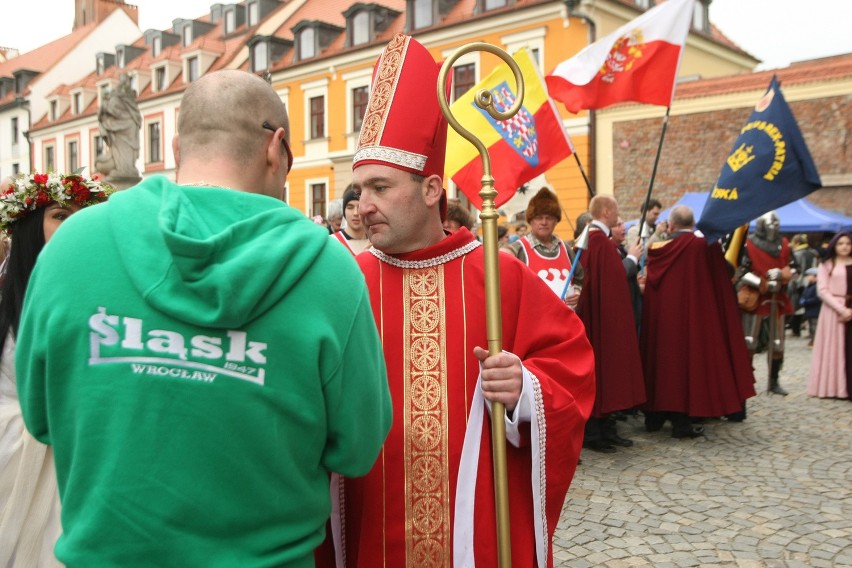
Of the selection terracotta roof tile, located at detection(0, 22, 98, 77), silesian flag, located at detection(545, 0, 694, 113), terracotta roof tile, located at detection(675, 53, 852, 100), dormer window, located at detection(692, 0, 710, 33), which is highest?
terracotta roof tile, located at detection(0, 22, 98, 77)

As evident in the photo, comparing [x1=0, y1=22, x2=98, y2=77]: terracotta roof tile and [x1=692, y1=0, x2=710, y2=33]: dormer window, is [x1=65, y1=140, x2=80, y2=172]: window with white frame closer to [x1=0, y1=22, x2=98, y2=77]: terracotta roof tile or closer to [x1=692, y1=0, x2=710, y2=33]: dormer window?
[x1=0, y1=22, x2=98, y2=77]: terracotta roof tile

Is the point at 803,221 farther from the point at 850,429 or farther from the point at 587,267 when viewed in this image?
the point at 587,267

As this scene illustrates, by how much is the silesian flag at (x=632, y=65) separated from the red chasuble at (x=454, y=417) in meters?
5.20

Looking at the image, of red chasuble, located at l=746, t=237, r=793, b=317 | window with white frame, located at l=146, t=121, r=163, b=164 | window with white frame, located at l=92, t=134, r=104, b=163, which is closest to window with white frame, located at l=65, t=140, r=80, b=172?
window with white frame, located at l=92, t=134, r=104, b=163

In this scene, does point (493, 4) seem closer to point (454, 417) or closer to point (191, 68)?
point (191, 68)

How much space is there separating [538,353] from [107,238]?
135cm

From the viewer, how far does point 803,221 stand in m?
15.9

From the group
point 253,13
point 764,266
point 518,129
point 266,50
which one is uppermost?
point 253,13

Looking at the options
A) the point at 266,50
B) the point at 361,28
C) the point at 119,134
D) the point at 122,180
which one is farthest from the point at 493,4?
the point at 122,180

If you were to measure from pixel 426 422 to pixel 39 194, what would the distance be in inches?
64.6

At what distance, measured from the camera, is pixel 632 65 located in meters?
7.41

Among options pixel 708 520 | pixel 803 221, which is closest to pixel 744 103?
pixel 803 221

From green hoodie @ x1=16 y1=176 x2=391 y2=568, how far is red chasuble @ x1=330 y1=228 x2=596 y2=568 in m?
0.85

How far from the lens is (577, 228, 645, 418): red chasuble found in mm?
6426
